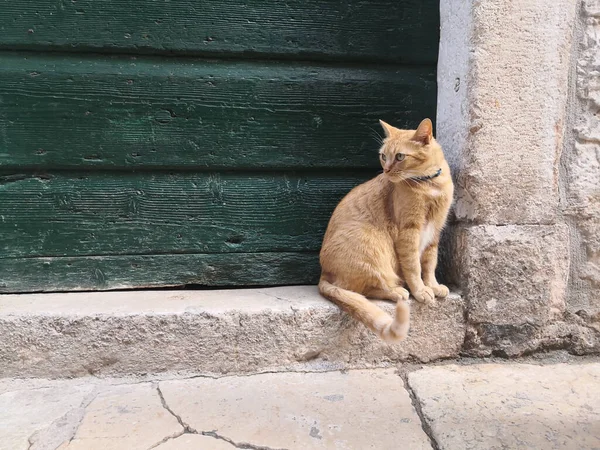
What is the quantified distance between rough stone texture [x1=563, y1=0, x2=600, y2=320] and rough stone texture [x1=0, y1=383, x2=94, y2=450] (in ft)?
5.94

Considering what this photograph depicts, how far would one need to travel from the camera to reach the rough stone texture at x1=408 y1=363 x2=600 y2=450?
3.99 ft

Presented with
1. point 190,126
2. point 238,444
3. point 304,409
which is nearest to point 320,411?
point 304,409

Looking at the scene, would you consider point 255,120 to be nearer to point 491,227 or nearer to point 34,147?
point 34,147

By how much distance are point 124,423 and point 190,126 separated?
3.77ft

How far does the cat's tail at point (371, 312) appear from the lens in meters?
1.27

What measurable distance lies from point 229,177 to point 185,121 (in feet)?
0.97

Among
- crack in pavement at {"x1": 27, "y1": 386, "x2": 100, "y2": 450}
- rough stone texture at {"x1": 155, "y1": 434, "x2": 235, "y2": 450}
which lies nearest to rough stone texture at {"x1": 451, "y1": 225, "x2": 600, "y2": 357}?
rough stone texture at {"x1": 155, "y1": 434, "x2": 235, "y2": 450}

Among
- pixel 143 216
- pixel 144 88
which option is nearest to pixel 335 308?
pixel 143 216

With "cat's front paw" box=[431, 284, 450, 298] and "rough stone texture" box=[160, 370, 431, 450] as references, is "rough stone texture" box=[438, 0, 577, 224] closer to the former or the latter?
"cat's front paw" box=[431, 284, 450, 298]

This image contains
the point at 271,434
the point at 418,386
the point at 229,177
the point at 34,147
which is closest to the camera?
the point at 271,434

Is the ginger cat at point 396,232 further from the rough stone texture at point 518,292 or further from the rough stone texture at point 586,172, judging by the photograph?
the rough stone texture at point 586,172

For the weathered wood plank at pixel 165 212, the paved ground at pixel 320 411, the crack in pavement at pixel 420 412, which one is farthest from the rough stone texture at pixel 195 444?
the weathered wood plank at pixel 165 212

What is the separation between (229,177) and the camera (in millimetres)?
1896

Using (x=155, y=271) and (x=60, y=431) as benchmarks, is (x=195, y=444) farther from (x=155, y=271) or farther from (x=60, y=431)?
(x=155, y=271)
